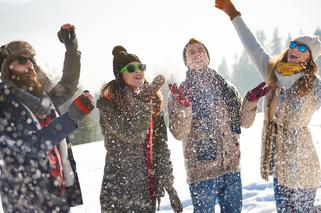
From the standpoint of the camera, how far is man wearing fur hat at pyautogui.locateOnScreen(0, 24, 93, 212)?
339cm

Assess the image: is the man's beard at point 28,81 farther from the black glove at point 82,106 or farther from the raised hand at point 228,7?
the raised hand at point 228,7

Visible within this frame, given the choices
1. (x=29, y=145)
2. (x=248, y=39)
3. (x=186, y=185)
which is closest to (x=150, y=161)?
(x=29, y=145)

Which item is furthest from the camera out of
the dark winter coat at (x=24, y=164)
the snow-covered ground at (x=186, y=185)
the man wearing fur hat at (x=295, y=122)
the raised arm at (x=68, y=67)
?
the snow-covered ground at (x=186, y=185)

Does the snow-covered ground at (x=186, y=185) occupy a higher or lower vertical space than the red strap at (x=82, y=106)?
lower

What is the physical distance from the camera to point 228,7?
4.96 m

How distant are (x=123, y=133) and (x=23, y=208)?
1.11 meters

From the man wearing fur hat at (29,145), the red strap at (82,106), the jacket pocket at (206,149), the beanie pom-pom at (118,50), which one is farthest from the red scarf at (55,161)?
the jacket pocket at (206,149)

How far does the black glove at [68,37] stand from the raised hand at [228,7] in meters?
1.74

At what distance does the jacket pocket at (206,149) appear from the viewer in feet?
15.0

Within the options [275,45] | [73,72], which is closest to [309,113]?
[73,72]

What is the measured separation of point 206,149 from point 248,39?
1.27 m

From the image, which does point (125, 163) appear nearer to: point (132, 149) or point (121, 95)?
point (132, 149)

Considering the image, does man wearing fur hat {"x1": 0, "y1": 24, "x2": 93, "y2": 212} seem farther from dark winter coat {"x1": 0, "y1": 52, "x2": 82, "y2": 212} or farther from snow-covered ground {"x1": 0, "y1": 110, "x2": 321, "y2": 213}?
snow-covered ground {"x1": 0, "y1": 110, "x2": 321, "y2": 213}

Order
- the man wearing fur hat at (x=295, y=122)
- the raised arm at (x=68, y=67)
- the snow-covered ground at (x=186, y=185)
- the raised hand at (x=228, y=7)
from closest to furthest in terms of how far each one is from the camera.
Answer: the raised arm at (x=68, y=67), the man wearing fur hat at (x=295, y=122), the raised hand at (x=228, y=7), the snow-covered ground at (x=186, y=185)
